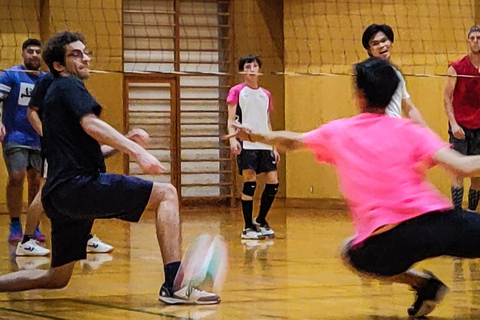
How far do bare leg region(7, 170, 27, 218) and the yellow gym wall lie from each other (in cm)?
562

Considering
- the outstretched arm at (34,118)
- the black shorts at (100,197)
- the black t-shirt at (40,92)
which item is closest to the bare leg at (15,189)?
the outstretched arm at (34,118)

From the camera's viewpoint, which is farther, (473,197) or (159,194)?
(473,197)

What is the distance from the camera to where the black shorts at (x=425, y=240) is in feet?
12.4

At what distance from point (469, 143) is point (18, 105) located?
13.5 feet

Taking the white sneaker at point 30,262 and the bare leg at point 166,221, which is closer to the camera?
the bare leg at point 166,221

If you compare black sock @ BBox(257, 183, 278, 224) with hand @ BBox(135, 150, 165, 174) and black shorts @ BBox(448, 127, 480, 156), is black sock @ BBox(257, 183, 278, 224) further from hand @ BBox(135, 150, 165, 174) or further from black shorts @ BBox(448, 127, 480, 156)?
hand @ BBox(135, 150, 165, 174)

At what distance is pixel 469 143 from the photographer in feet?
28.5

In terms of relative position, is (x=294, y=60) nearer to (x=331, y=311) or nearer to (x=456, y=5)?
(x=456, y=5)

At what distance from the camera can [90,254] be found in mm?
7477

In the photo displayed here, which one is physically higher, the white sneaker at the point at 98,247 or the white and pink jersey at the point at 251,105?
the white and pink jersey at the point at 251,105

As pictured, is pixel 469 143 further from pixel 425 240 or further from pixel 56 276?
pixel 425 240

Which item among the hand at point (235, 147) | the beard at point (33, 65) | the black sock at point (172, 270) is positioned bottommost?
the black sock at point (172, 270)

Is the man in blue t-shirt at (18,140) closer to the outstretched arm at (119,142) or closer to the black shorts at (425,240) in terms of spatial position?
the outstretched arm at (119,142)

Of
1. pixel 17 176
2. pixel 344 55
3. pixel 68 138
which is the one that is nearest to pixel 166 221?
pixel 68 138
